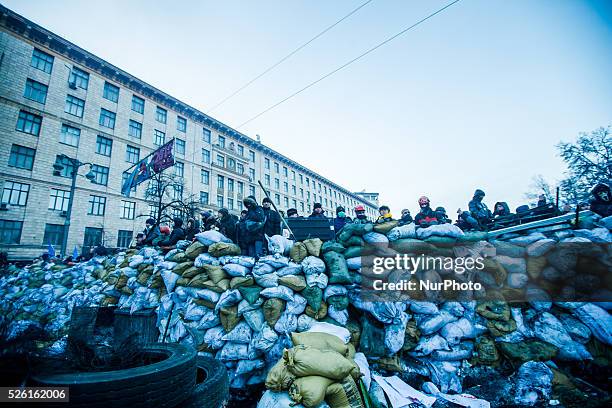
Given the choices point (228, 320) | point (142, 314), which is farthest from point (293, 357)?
point (142, 314)

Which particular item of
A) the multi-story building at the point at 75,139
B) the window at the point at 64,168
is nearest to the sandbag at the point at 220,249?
the multi-story building at the point at 75,139

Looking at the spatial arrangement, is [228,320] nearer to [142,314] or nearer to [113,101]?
[142,314]

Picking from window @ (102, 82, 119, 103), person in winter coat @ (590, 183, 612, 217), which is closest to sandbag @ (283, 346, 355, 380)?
person in winter coat @ (590, 183, 612, 217)

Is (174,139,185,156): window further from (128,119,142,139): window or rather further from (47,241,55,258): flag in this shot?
(47,241,55,258): flag

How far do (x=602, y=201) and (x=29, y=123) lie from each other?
27199 mm

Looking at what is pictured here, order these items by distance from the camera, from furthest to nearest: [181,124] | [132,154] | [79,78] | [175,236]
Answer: [181,124] < [132,154] < [79,78] < [175,236]

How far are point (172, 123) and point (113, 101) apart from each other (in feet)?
16.1

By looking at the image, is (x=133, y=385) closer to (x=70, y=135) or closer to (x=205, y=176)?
(x=70, y=135)

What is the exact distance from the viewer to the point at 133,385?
158 cm

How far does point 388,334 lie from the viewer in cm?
308

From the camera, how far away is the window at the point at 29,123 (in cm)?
1659

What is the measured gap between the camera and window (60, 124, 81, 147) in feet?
59.7

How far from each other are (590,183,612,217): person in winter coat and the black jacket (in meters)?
5.85

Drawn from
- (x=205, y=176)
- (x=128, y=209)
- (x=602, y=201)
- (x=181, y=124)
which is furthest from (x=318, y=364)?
(x=181, y=124)
